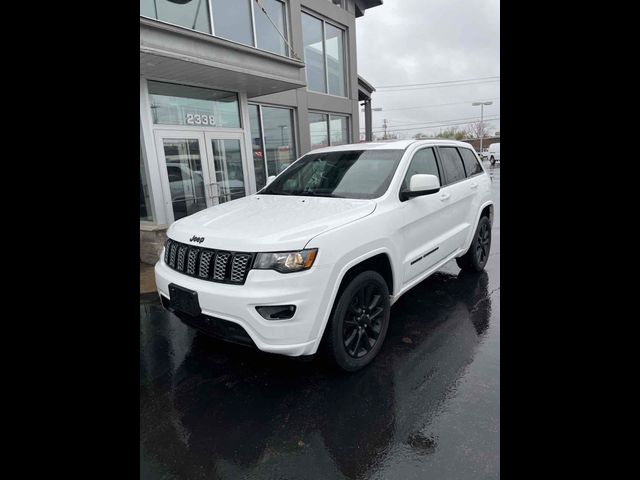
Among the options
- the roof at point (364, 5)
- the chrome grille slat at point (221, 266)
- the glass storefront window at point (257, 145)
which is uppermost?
Result: the roof at point (364, 5)

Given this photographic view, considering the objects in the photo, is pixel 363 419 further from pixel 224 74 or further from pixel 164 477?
pixel 224 74

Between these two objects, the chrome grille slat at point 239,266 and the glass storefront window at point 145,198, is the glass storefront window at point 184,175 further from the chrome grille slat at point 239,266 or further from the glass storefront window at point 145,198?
the chrome grille slat at point 239,266

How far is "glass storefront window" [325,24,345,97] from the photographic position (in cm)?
1298

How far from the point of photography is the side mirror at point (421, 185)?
131 inches

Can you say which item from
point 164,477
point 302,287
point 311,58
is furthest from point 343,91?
point 164,477

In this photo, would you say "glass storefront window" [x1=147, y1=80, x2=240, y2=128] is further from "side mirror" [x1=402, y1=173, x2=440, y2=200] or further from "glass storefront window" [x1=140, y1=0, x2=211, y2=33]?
"side mirror" [x1=402, y1=173, x2=440, y2=200]

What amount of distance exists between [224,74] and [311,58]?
5973mm

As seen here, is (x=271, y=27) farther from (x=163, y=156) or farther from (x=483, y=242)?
(x=483, y=242)

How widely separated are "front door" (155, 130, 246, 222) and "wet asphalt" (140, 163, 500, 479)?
4.26m

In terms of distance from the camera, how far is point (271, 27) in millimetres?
10180

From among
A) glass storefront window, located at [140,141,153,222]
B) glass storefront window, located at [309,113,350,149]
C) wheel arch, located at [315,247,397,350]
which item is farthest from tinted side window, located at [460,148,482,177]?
glass storefront window, located at [309,113,350,149]

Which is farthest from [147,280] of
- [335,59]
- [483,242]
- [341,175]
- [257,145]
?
[335,59]

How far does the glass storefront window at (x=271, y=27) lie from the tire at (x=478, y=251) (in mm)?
7113

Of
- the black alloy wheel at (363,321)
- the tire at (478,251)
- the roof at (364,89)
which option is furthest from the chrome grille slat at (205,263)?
the roof at (364,89)
